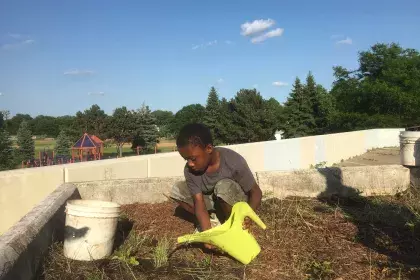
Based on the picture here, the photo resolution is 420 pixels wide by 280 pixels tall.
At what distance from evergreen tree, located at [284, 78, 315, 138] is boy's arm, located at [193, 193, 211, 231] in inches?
1938

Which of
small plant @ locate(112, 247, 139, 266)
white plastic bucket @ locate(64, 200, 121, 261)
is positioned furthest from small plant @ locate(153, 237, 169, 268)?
white plastic bucket @ locate(64, 200, 121, 261)

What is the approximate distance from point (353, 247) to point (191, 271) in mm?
1274

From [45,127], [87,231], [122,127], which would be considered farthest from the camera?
[45,127]

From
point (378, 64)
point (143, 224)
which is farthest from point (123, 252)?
point (378, 64)

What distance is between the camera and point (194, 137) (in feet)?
9.86

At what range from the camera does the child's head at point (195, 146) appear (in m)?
2.99

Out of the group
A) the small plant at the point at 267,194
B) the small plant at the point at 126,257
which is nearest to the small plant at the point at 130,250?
the small plant at the point at 126,257

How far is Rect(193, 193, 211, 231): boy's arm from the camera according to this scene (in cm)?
306

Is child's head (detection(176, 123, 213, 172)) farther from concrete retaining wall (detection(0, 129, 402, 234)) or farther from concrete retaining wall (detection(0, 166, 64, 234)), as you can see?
concrete retaining wall (detection(0, 166, 64, 234))

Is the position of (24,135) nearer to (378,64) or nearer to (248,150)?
(378,64)

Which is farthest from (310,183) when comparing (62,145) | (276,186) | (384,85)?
(62,145)

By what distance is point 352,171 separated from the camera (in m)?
4.91

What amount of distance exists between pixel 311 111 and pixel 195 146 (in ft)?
167

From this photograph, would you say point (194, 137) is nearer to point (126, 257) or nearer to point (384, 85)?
point (126, 257)
